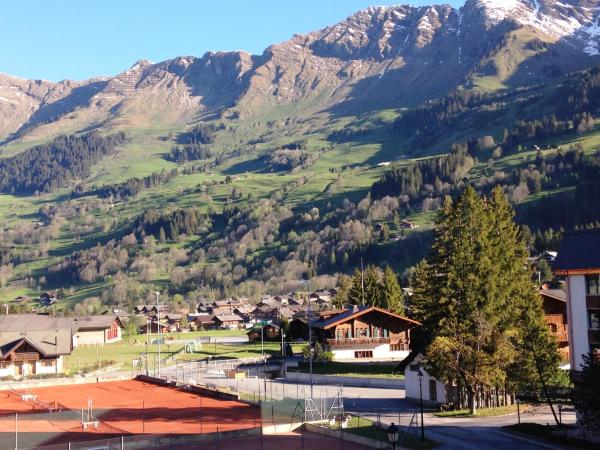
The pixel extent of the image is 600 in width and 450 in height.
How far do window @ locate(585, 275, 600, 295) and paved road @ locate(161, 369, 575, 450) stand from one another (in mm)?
A: 8170

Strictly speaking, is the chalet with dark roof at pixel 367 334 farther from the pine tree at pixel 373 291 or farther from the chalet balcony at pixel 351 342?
the pine tree at pixel 373 291

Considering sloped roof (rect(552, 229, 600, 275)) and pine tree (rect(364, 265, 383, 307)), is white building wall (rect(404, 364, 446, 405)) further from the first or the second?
pine tree (rect(364, 265, 383, 307))

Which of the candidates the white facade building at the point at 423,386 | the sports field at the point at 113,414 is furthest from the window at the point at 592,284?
the sports field at the point at 113,414

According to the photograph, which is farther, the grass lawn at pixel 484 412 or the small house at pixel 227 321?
the small house at pixel 227 321

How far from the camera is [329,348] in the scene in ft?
297

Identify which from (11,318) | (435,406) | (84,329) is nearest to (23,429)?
(435,406)

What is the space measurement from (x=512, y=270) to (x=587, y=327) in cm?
1266

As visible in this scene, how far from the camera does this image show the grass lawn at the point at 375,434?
126 ft

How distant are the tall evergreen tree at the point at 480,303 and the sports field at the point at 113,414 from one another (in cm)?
1403

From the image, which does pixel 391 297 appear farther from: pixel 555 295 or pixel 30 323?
pixel 30 323

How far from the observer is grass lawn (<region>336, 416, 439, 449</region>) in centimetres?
3850

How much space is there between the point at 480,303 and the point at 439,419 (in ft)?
28.8

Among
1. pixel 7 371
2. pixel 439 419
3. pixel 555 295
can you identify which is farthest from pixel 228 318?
pixel 439 419

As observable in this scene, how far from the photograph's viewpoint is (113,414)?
182 ft
